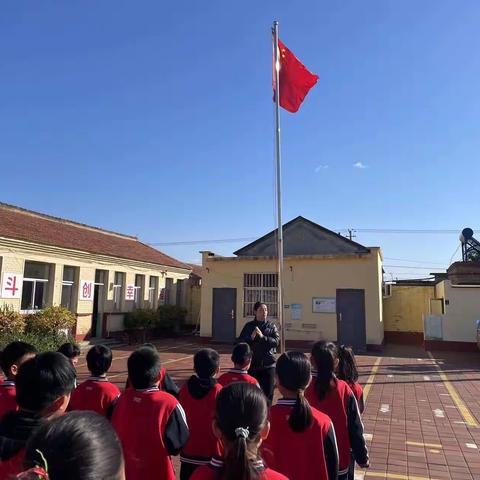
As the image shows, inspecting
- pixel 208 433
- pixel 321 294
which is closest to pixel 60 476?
pixel 208 433

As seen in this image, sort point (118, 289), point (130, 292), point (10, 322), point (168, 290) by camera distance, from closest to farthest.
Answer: point (10, 322), point (118, 289), point (130, 292), point (168, 290)

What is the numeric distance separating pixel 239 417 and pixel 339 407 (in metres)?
1.66

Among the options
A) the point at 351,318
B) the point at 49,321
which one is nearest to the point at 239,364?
the point at 49,321

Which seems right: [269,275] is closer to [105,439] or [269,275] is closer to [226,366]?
[226,366]

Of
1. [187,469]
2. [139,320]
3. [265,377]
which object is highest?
[139,320]

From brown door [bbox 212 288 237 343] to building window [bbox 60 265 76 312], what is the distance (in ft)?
18.8

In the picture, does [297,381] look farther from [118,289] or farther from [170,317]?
[170,317]

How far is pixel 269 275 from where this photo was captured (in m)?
17.6

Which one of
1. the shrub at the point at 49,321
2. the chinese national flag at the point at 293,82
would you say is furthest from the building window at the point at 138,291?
the chinese national flag at the point at 293,82

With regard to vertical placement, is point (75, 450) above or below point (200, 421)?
above

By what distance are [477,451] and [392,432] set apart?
1.08m

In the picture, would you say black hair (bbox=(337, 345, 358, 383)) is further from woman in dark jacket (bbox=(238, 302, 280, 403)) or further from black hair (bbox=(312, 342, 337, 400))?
woman in dark jacket (bbox=(238, 302, 280, 403))

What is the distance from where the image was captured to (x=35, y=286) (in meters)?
15.2

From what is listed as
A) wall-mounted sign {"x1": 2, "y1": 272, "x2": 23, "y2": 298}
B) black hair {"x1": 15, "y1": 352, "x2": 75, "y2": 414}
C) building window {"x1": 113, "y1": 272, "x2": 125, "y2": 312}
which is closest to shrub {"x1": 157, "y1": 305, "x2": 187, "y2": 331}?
building window {"x1": 113, "y1": 272, "x2": 125, "y2": 312}
